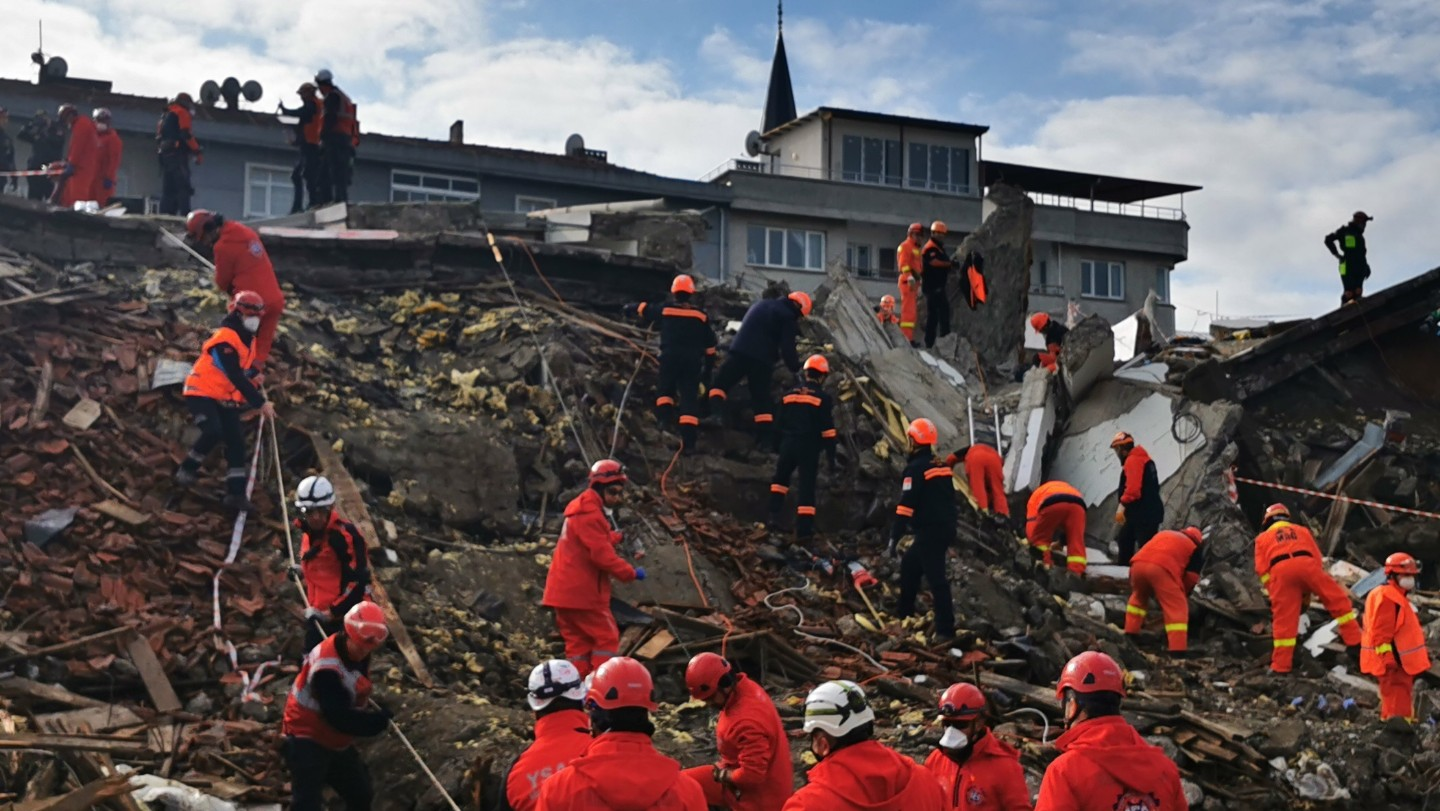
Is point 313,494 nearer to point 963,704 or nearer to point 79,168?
point 963,704

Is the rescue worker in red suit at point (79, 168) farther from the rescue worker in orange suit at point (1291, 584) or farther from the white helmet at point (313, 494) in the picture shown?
the rescue worker in orange suit at point (1291, 584)

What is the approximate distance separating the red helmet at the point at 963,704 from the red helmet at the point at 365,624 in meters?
2.72

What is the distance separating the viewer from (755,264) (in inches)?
1362

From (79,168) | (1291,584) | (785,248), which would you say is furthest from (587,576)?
(785,248)

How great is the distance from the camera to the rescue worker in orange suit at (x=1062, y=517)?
46.6ft

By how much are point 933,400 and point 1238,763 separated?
27.3 feet

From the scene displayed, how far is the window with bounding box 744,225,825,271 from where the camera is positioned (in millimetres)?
34844

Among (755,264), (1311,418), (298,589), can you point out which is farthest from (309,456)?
(755,264)

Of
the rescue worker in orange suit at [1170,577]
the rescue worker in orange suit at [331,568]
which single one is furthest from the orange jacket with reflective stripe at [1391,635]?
the rescue worker in orange suit at [331,568]

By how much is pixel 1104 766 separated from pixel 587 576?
4.79 meters

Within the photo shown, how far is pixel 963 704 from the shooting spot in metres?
6.25

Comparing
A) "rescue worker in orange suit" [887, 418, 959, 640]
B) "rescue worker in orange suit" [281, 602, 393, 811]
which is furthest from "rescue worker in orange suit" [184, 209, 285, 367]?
"rescue worker in orange suit" [281, 602, 393, 811]

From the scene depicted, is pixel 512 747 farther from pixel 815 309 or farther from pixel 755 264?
pixel 755 264

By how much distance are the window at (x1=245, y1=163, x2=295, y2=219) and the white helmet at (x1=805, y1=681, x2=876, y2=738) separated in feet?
84.8
